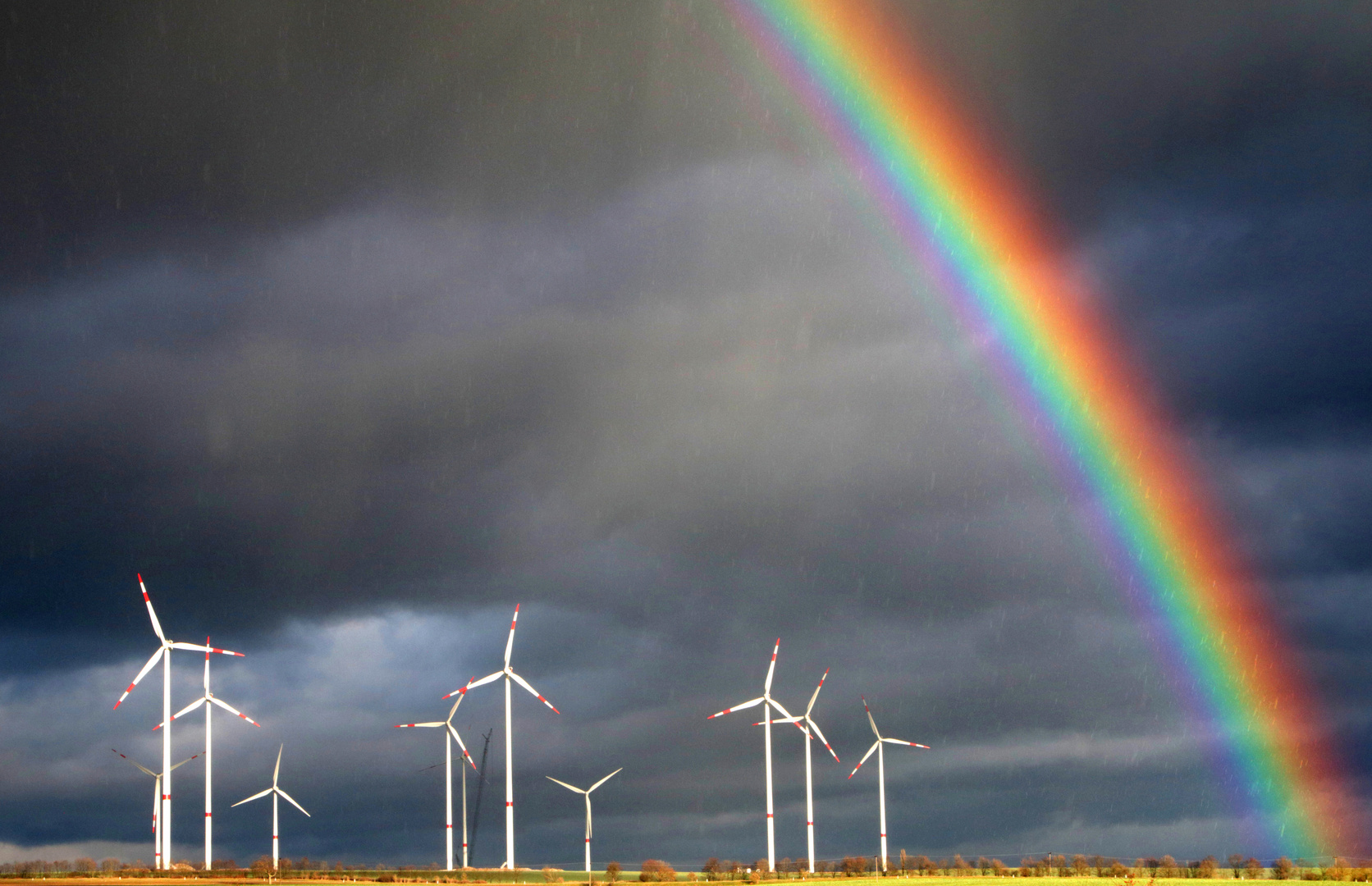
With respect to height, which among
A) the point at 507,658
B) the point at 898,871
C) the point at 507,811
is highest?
the point at 507,658

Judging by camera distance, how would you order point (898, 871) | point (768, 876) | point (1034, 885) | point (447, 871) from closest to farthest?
1. point (1034, 885)
2. point (447, 871)
3. point (768, 876)
4. point (898, 871)

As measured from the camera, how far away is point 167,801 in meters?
171

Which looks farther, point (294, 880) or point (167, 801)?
point (167, 801)

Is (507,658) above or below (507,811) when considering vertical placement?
above

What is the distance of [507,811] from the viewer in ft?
564

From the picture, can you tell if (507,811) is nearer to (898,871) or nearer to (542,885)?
(542,885)

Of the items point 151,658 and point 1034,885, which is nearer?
point 1034,885

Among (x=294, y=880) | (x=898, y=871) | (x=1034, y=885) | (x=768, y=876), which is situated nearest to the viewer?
(x=1034, y=885)

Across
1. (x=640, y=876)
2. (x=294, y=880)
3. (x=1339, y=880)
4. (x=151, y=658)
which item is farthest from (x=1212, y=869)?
(x=151, y=658)

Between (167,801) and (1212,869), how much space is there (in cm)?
13849

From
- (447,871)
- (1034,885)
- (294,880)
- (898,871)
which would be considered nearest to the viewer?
(1034,885)

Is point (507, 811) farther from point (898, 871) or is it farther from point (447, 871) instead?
point (898, 871)

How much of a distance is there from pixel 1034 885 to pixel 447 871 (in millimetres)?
72621

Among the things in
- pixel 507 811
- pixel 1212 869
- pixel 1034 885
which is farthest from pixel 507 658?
pixel 1212 869
